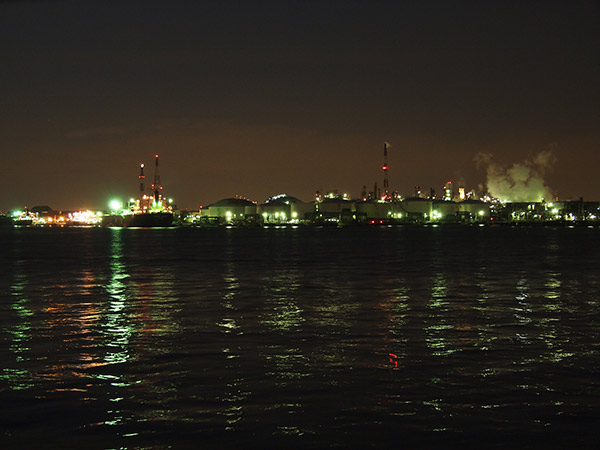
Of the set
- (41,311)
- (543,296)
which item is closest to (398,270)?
(543,296)

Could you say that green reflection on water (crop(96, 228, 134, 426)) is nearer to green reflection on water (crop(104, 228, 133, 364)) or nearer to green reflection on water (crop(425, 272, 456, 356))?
green reflection on water (crop(104, 228, 133, 364))

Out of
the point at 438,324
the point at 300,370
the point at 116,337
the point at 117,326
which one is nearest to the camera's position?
the point at 300,370

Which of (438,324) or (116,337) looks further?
(438,324)

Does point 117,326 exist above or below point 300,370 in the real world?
above

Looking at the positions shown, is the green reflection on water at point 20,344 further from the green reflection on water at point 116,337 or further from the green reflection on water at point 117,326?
the green reflection on water at point 117,326

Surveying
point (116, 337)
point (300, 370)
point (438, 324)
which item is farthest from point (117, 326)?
point (438, 324)

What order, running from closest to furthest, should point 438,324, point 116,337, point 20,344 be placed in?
point 20,344 → point 116,337 → point 438,324

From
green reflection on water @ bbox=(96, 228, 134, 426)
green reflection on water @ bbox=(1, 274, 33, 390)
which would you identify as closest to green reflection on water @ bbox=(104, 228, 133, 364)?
green reflection on water @ bbox=(96, 228, 134, 426)

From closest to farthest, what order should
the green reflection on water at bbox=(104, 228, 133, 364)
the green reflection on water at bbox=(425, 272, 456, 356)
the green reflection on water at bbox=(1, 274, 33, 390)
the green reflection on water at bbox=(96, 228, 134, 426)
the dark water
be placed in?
1. the dark water
2. the green reflection on water at bbox=(96, 228, 134, 426)
3. the green reflection on water at bbox=(1, 274, 33, 390)
4. the green reflection on water at bbox=(104, 228, 133, 364)
5. the green reflection on water at bbox=(425, 272, 456, 356)

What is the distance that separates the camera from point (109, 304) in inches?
1166

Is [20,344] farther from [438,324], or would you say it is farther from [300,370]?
[438,324]

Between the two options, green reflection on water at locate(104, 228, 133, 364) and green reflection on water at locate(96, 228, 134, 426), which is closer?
green reflection on water at locate(96, 228, 134, 426)

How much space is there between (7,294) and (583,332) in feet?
79.0

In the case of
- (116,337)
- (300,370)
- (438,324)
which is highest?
(116,337)
